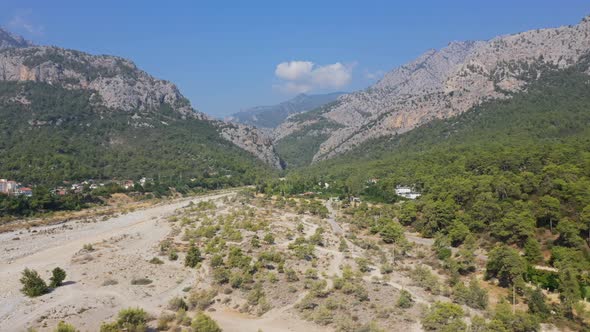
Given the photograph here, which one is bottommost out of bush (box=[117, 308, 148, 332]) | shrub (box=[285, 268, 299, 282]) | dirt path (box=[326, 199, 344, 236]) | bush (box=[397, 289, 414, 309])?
dirt path (box=[326, 199, 344, 236])

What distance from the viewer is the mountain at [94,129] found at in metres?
113

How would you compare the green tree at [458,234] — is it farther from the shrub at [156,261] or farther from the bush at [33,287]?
the bush at [33,287]

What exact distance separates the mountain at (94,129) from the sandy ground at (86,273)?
164 feet

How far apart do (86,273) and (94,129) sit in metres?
124

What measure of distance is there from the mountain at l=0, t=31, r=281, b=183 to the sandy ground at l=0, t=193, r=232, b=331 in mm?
50063

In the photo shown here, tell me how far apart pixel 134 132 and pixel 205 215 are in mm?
99299

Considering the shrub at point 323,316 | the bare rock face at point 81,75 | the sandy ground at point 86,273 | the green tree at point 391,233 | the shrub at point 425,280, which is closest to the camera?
the shrub at point 323,316

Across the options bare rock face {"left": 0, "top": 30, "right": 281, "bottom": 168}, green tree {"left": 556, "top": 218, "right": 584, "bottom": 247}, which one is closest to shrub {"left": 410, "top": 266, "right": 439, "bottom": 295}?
green tree {"left": 556, "top": 218, "right": 584, "bottom": 247}

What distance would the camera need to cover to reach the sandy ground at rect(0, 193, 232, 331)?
2655 centimetres

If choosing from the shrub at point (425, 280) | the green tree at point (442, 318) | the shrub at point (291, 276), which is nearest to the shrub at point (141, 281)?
the shrub at point (291, 276)

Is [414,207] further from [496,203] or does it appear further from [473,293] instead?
[473,293]

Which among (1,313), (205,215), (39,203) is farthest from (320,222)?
(39,203)

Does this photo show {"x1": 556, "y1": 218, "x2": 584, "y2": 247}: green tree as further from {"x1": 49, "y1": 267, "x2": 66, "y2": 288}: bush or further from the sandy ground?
{"x1": 49, "y1": 267, "x2": 66, "y2": 288}: bush

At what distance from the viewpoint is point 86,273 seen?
3606 centimetres
